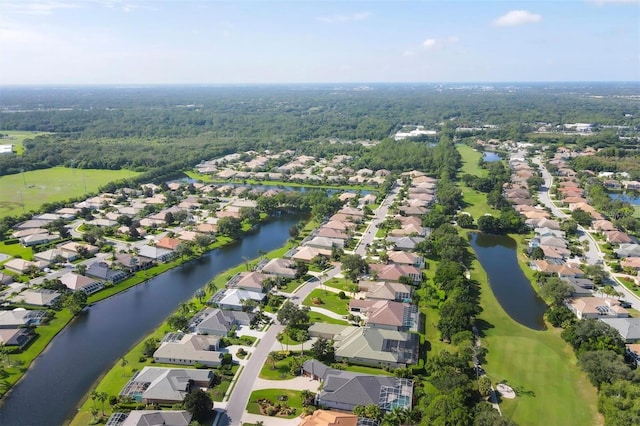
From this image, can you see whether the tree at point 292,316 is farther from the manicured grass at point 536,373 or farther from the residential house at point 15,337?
the residential house at point 15,337

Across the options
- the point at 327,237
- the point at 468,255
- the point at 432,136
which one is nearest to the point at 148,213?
the point at 327,237

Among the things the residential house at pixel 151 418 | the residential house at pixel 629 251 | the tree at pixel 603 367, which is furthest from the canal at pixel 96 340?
the residential house at pixel 629 251

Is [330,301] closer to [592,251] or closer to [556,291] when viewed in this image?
[556,291]

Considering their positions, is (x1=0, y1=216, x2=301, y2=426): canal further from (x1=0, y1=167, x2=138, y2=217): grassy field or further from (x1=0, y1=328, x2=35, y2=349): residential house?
(x1=0, y1=167, x2=138, y2=217): grassy field

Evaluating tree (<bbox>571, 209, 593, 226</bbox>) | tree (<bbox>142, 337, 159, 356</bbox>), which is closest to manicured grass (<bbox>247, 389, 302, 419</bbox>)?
tree (<bbox>142, 337, 159, 356</bbox>)

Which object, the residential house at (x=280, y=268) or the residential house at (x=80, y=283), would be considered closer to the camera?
the residential house at (x=80, y=283)
